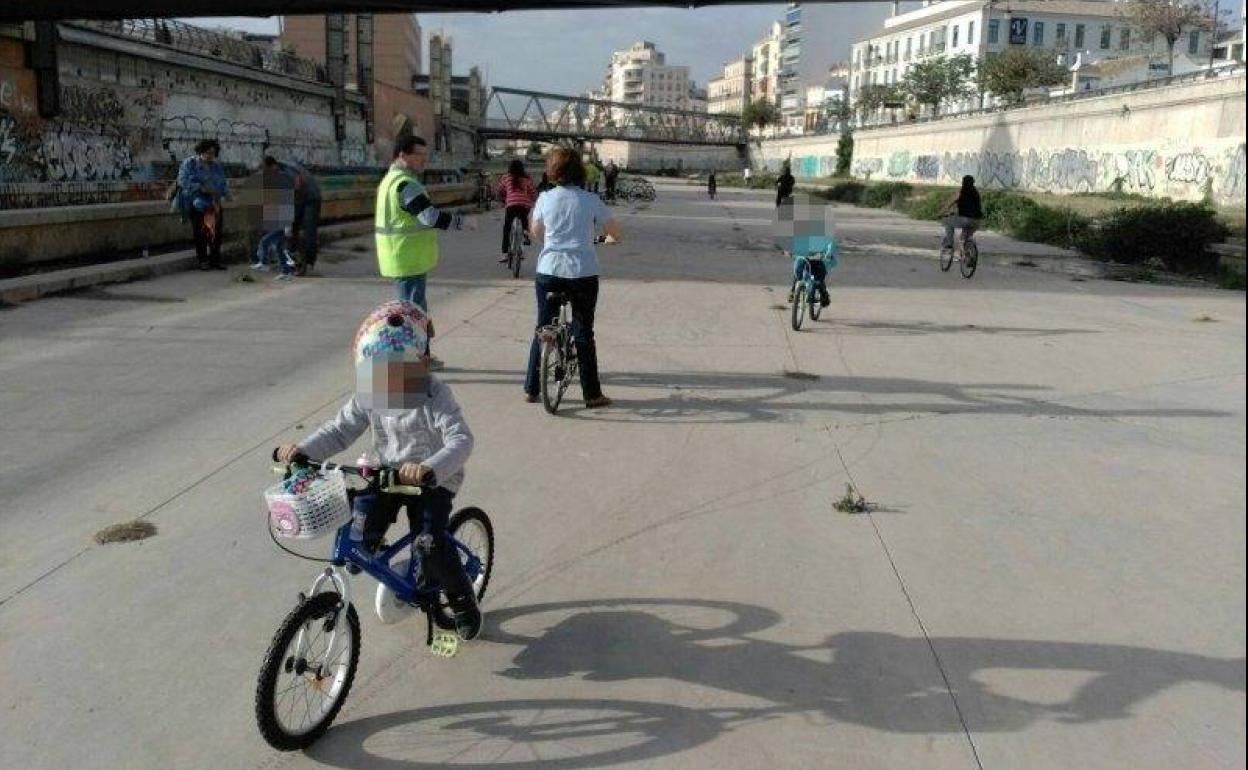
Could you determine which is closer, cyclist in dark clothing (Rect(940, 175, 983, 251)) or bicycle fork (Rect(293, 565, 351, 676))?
bicycle fork (Rect(293, 565, 351, 676))

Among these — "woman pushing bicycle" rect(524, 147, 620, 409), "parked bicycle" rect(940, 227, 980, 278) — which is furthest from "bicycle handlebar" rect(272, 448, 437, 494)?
"parked bicycle" rect(940, 227, 980, 278)

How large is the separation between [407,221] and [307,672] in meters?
5.25

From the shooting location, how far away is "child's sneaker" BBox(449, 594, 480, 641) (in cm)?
384

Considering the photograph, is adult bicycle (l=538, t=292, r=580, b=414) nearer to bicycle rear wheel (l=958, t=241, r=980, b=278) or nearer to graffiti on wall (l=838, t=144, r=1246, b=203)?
bicycle rear wheel (l=958, t=241, r=980, b=278)

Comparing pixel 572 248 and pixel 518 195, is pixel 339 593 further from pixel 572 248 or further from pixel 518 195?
pixel 518 195

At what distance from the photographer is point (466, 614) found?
12.7 feet

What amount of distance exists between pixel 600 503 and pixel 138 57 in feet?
79.2

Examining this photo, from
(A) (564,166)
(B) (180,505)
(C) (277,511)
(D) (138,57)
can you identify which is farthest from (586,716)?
(D) (138,57)

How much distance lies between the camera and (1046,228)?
27328 millimetres

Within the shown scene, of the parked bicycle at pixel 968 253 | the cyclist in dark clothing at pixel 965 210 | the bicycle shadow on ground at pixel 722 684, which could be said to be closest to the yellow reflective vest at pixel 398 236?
the bicycle shadow on ground at pixel 722 684

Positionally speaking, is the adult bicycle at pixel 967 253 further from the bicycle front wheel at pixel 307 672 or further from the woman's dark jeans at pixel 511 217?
the bicycle front wheel at pixel 307 672

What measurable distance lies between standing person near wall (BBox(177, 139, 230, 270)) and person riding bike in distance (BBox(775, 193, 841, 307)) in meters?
8.42

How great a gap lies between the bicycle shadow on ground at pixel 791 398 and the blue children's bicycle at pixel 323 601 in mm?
4037

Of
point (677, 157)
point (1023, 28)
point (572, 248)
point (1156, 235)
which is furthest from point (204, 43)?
point (677, 157)
